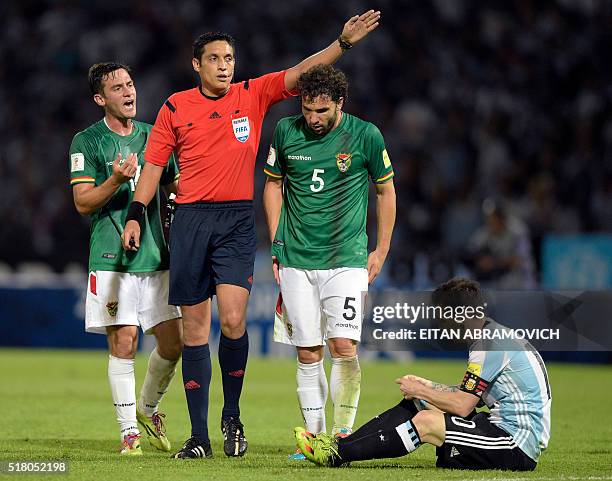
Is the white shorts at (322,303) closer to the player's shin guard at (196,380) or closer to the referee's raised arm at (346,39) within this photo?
the player's shin guard at (196,380)

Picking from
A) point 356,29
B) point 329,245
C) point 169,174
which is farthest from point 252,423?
point 356,29

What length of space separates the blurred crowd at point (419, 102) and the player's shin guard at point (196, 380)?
300 inches

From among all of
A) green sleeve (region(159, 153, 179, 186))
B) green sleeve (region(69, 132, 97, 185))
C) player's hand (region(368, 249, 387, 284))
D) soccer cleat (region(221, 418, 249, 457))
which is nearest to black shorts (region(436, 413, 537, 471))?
player's hand (region(368, 249, 387, 284))

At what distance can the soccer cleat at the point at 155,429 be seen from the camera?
24.9 feet

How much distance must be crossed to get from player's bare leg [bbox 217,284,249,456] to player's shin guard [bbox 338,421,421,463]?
93 centimetres

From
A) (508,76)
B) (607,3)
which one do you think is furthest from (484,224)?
(607,3)

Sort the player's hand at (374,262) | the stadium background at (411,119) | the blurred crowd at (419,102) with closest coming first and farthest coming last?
the player's hand at (374,262) < the stadium background at (411,119) < the blurred crowd at (419,102)

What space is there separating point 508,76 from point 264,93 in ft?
34.4

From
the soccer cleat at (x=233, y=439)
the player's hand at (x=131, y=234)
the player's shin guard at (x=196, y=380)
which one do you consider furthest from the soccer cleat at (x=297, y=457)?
the player's hand at (x=131, y=234)

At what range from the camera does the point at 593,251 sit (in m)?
14.8

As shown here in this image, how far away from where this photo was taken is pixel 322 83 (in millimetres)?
6848

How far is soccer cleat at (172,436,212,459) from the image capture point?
6938mm

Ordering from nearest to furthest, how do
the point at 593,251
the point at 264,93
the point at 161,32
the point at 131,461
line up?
1. the point at 131,461
2. the point at 264,93
3. the point at 593,251
4. the point at 161,32

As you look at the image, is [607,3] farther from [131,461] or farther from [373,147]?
[131,461]
